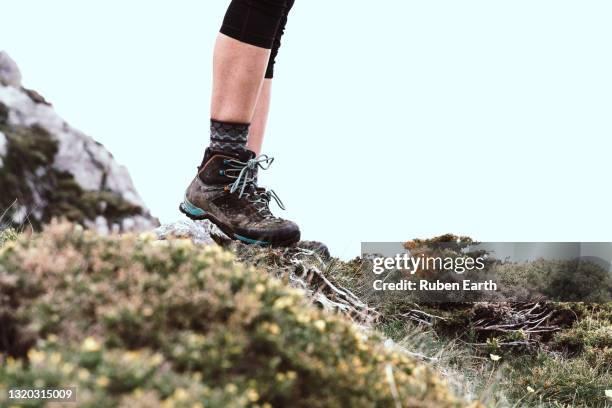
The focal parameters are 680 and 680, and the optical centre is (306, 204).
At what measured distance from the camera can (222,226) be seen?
3586mm

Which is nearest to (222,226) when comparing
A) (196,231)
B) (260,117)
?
(196,231)

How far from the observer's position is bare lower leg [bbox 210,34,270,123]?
3.26m

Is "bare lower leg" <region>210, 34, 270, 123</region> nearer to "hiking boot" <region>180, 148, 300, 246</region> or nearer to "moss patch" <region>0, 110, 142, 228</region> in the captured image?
"hiking boot" <region>180, 148, 300, 246</region>

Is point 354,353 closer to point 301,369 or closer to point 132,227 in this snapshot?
point 301,369

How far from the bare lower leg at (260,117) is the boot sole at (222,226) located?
1.74 feet

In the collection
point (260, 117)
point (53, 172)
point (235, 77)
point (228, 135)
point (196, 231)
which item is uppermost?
point (235, 77)

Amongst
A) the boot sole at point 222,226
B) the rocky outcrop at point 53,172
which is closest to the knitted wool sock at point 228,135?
the boot sole at point 222,226

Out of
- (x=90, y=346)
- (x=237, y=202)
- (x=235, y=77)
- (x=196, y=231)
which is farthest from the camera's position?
(x=196, y=231)

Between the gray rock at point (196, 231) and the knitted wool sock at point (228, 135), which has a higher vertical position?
the knitted wool sock at point (228, 135)

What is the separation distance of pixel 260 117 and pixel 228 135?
55 cm

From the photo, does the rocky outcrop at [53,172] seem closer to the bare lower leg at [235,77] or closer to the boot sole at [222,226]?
the boot sole at [222,226]

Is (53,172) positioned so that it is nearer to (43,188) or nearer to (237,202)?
(43,188)

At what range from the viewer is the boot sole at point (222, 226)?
354 centimetres

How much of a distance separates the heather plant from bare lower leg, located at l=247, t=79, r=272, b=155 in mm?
2240
